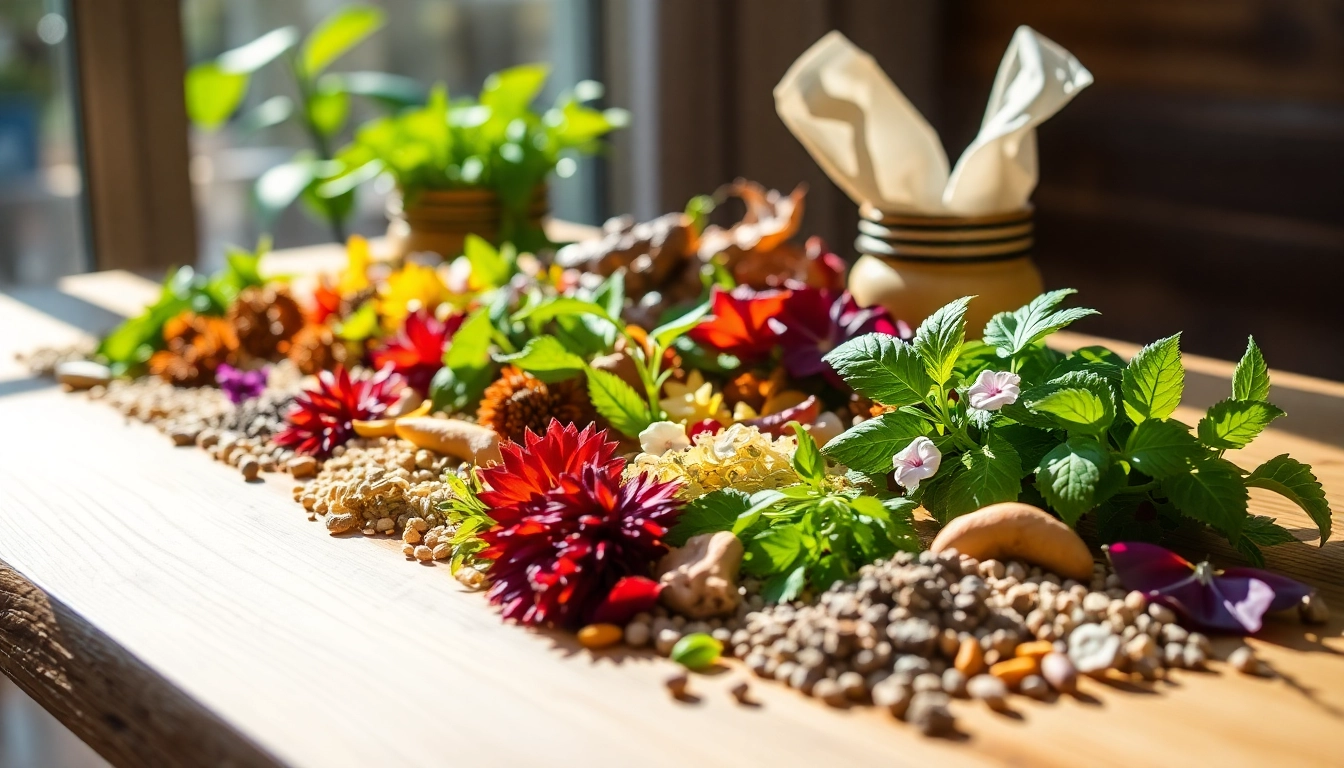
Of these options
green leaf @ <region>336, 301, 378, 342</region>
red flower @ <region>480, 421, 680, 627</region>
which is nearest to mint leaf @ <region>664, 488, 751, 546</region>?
red flower @ <region>480, 421, 680, 627</region>

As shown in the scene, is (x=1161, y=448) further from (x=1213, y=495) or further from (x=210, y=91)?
(x=210, y=91)

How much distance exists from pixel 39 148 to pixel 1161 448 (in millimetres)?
1931

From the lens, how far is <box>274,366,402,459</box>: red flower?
3.10 ft

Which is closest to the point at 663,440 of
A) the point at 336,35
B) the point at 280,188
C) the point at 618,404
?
the point at 618,404

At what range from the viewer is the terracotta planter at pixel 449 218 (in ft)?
4.87

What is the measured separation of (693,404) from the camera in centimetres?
90

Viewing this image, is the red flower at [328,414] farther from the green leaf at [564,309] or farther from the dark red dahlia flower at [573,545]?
the dark red dahlia flower at [573,545]

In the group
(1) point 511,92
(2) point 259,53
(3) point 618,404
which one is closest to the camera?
(3) point 618,404

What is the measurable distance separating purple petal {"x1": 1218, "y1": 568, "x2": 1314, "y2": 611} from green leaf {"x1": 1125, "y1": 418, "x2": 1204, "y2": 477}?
0.06 m

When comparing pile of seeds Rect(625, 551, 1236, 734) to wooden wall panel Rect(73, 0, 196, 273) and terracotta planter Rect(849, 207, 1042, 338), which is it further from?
wooden wall panel Rect(73, 0, 196, 273)

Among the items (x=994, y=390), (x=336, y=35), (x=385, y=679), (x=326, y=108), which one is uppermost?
(x=336, y=35)

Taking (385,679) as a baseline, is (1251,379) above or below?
above

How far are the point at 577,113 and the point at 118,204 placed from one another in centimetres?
88

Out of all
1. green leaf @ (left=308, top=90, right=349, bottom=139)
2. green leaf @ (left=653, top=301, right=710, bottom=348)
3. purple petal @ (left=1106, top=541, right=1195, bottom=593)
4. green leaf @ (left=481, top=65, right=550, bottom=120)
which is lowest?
purple petal @ (left=1106, top=541, right=1195, bottom=593)
